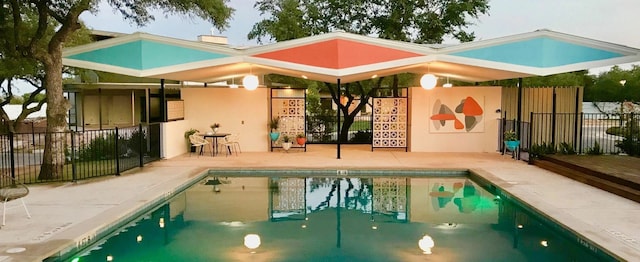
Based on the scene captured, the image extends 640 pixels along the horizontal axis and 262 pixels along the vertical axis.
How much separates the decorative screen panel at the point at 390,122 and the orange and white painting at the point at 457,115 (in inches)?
39.0

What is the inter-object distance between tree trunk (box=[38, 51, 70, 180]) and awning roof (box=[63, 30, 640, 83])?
1.68 metres

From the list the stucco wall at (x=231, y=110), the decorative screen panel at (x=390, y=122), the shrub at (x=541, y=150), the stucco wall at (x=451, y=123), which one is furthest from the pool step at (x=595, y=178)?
the stucco wall at (x=231, y=110)

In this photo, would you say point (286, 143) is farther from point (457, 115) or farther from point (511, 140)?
point (511, 140)

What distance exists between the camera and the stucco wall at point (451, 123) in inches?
590

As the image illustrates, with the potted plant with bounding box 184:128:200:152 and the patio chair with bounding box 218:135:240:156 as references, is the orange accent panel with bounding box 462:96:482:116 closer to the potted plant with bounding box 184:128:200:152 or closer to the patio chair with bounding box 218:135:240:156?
the patio chair with bounding box 218:135:240:156

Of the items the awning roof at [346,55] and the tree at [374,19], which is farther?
the tree at [374,19]

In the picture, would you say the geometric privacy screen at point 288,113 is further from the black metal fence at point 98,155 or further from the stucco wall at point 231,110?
the black metal fence at point 98,155

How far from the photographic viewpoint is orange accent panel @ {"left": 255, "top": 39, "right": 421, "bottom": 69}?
467 inches

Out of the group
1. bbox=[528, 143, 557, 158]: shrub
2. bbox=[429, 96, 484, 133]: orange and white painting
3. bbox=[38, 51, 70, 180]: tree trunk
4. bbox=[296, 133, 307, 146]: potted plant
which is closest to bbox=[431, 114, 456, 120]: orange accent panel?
bbox=[429, 96, 484, 133]: orange and white painting

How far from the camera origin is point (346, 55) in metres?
11.9

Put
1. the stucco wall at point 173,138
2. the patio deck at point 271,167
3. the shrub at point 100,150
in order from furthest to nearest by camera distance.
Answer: the stucco wall at point 173,138 → the shrub at point 100,150 → the patio deck at point 271,167

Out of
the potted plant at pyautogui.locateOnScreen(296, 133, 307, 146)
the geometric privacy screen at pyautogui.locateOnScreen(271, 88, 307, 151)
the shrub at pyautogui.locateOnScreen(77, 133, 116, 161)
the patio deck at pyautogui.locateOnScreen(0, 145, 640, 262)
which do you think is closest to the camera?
the patio deck at pyautogui.locateOnScreen(0, 145, 640, 262)

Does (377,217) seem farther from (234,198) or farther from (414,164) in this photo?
(414,164)

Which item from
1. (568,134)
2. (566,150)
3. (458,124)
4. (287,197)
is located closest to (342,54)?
(287,197)
